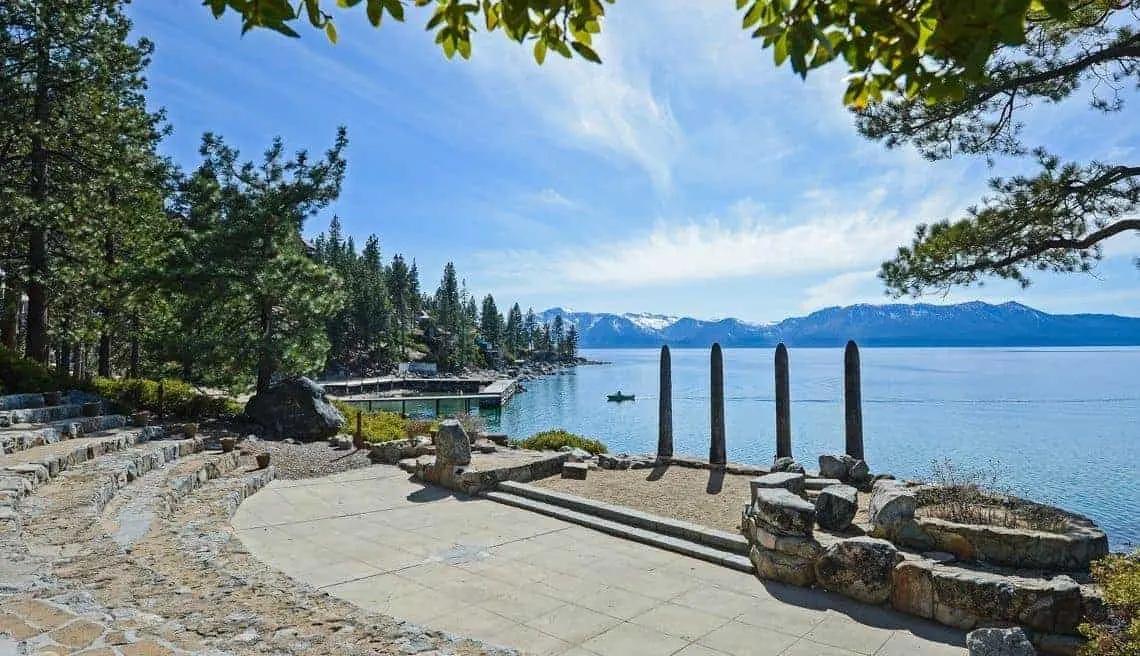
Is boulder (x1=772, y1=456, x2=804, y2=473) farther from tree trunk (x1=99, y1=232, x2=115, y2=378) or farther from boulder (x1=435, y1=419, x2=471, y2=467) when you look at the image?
tree trunk (x1=99, y1=232, x2=115, y2=378)

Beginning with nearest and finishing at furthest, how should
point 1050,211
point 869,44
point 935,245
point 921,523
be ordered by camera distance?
point 869,44
point 921,523
point 1050,211
point 935,245

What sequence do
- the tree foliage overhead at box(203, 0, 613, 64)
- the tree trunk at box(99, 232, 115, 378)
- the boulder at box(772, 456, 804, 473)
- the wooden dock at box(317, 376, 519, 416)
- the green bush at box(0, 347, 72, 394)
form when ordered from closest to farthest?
1. the tree foliage overhead at box(203, 0, 613, 64)
2. the boulder at box(772, 456, 804, 473)
3. the green bush at box(0, 347, 72, 394)
4. the tree trunk at box(99, 232, 115, 378)
5. the wooden dock at box(317, 376, 519, 416)

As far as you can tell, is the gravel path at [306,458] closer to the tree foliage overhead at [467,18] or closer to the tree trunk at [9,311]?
the tree trunk at [9,311]

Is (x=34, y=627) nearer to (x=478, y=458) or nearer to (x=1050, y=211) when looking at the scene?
(x=478, y=458)

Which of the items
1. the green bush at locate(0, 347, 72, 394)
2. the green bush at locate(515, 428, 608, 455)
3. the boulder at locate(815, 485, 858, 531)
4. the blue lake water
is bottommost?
the blue lake water

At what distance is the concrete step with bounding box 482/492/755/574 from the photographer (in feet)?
24.1

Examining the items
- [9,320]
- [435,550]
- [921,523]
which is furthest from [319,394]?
[921,523]

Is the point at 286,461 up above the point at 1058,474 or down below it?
above

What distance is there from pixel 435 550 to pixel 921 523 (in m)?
5.82

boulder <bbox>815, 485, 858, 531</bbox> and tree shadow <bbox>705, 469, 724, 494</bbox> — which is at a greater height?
boulder <bbox>815, 485, 858, 531</bbox>

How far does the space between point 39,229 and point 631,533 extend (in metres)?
17.4

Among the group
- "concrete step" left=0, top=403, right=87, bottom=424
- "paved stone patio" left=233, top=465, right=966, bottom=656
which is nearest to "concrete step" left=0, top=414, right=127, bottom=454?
"concrete step" left=0, top=403, right=87, bottom=424

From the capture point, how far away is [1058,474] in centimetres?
2534

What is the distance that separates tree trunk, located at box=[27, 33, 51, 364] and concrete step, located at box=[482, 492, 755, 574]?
14.0m
